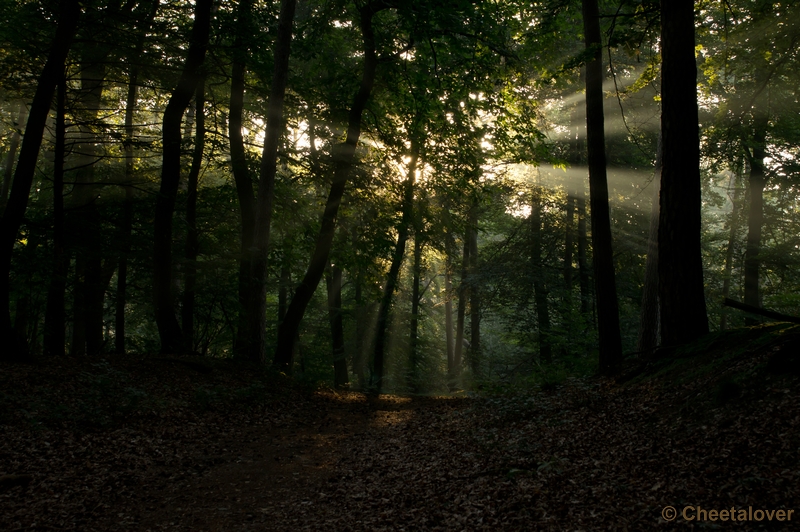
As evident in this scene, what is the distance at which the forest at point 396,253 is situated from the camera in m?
5.80

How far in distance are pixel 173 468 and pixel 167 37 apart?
10.5 m

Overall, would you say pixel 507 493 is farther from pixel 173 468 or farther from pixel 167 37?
pixel 167 37

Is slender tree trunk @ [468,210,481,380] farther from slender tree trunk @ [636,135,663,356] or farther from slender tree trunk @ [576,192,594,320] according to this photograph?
slender tree trunk @ [636,135,663,356]

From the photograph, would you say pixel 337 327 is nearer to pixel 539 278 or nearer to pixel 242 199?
pixel 539 278

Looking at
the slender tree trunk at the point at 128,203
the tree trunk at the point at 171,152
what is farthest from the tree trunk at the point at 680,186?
the tree trunk at the point at 171,152

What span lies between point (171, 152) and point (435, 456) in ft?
31.3

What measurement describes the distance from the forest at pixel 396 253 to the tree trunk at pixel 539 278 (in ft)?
0.52

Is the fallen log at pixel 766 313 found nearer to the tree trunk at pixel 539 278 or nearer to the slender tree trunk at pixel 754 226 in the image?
the tree trunk at pixel 539 278

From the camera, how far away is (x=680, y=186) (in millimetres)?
7695

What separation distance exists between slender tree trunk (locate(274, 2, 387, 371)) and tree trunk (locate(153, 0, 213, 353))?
359cm

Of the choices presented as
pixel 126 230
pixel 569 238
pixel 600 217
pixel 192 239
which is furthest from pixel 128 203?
pixel 569 238

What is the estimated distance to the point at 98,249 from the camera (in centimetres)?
1219

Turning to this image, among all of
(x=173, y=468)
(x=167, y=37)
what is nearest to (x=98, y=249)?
(x=167, y=37)

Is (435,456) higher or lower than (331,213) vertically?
lower
